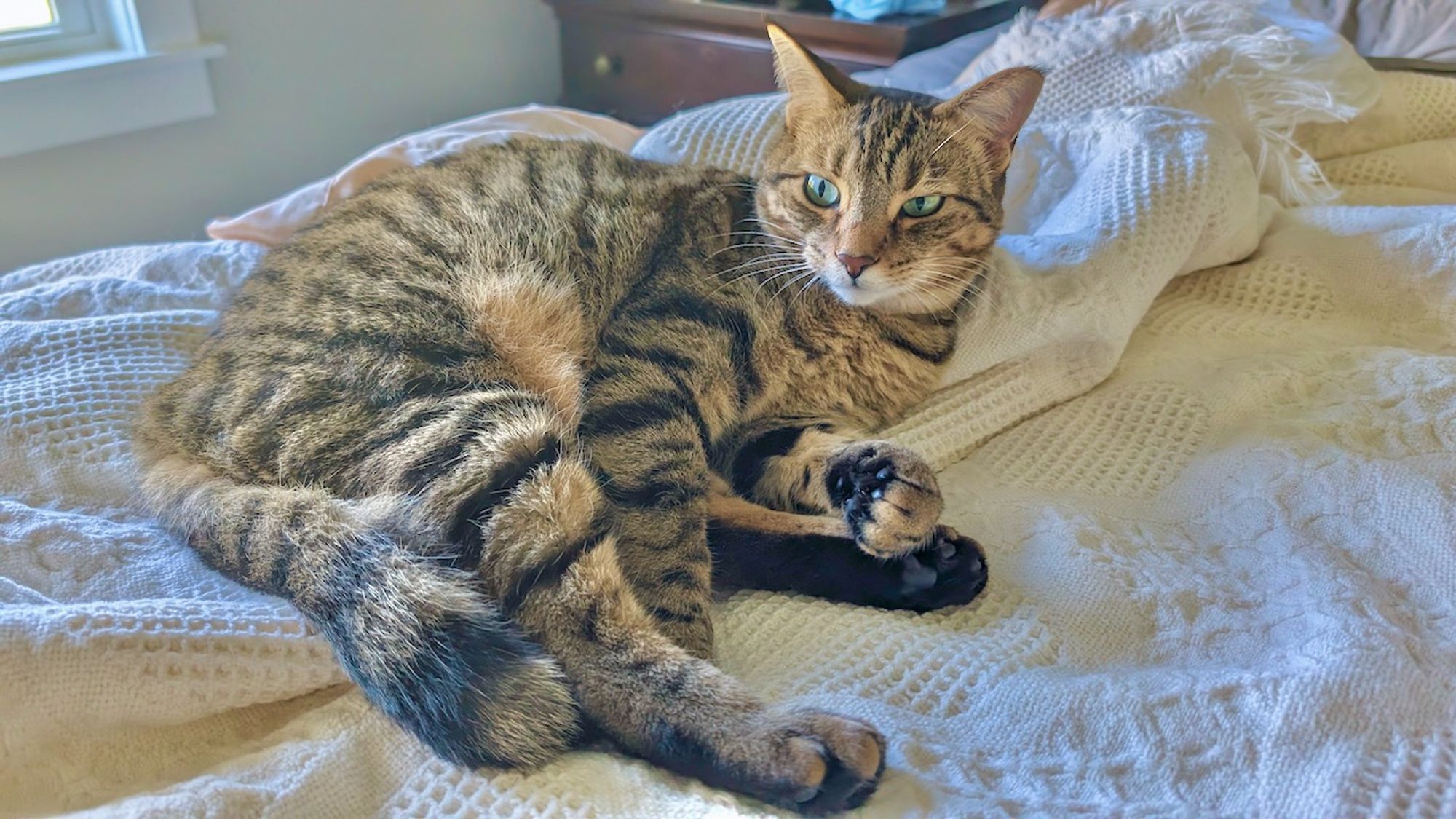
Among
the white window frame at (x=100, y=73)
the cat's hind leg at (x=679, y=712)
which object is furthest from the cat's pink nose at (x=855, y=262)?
the white window frame at (x=100, y=73)

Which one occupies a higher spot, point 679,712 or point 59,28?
point 59,28

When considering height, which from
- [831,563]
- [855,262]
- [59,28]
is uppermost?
[59,28]

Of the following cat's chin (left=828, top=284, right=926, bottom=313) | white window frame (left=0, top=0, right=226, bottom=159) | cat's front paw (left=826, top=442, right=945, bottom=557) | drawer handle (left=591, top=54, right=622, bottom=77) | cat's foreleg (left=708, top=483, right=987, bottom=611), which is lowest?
cat's foreleg (left=708, top=483, right=987, bottom=611)

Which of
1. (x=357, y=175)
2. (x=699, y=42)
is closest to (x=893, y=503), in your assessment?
(x=357, y=175)

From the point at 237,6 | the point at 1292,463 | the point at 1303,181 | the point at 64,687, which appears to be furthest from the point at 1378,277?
the point at 237,6

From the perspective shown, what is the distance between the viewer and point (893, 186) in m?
1.23

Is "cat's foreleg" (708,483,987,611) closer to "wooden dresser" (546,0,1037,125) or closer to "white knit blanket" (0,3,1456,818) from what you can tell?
"white knit blanket" (0,3,1456,818)

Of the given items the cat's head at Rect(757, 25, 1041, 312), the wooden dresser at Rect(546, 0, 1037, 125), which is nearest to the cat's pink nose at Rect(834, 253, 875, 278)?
the cat's head at Rect(757, 25, 1041, 312)

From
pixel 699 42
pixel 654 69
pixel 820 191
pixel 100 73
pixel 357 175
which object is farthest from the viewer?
pixel 654 69

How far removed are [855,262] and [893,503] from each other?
0.33 meters

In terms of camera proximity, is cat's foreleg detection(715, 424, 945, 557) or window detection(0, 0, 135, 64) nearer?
A: cat's foreleg detection(715, 424, 945, 557)

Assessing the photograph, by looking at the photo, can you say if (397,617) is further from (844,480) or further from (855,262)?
(855,262)

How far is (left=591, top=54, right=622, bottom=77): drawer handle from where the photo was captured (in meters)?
2.60

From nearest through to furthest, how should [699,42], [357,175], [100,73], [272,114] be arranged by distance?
[357,175] < [100,73] < [272,114] < [699,42]
